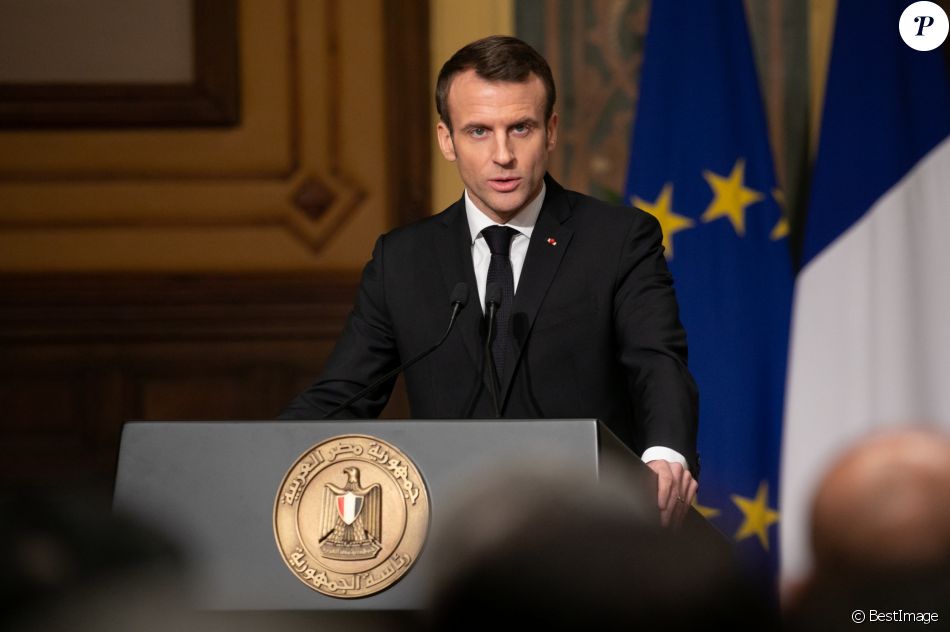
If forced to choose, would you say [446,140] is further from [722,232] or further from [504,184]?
[722,232]

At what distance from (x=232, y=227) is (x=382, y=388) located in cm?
211

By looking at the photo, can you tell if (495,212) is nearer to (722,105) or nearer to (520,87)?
(520,87)

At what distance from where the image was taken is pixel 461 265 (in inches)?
96.9

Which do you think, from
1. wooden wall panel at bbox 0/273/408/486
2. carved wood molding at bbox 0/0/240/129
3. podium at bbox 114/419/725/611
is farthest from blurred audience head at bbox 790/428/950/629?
carved wood molding at bbox 0/0/240/129

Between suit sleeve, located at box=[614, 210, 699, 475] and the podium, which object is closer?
the podium

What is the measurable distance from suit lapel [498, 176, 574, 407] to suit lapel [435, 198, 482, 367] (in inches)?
2.8

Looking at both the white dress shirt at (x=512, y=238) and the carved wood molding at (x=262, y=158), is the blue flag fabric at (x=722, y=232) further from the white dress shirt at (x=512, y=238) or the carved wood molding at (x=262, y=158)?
the white dress shirt at (x=512, y=238)

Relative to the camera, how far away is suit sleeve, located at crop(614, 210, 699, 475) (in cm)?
199

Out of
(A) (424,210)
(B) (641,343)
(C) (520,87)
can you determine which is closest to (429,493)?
(B) (641,343)

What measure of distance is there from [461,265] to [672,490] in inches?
34.7

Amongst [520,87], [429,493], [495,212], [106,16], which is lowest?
[429,493]

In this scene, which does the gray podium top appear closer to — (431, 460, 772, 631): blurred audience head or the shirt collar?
(431, 460, 772, 631): blurred audience head

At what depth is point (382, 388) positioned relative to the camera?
241 centimetres

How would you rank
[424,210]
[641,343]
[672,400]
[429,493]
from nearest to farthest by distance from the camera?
[429,493]
[672,400]
[641,343]
[424,210]
